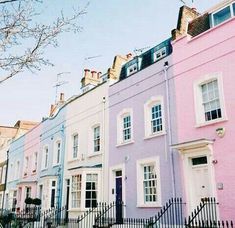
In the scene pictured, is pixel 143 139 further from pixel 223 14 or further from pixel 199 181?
pixel 223 14

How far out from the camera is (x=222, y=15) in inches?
565

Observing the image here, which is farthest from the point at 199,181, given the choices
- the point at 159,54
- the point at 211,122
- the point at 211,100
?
the point at 159,54

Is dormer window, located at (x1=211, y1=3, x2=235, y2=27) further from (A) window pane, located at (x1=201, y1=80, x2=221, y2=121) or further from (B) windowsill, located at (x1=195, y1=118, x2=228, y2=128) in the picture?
(B) windowsill, located at (x1=195, y1=118, x2=228, y2=128)

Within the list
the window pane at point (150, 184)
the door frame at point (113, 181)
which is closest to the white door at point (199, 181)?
the window pane at point (150, 184)

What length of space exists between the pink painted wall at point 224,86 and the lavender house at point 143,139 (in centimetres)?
63

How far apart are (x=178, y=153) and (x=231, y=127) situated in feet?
8.72

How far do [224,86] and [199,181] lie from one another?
3.91 m

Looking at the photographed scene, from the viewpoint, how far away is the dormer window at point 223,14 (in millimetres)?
13898

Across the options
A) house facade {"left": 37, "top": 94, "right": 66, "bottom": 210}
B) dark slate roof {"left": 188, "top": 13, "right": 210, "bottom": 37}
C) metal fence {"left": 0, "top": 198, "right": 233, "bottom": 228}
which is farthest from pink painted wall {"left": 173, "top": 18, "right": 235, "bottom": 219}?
house facade {"left": 37, "top": 94, "right": 66, "bottom": 210}

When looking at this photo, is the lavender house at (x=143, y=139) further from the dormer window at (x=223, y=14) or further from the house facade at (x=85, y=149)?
the dormer window at (x=223, y=14)

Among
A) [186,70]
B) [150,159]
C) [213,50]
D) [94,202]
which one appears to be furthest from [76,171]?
[213,50]

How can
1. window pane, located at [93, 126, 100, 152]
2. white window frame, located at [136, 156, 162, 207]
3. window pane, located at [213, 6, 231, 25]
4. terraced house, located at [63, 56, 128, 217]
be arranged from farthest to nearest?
1. window pane, located at [93, 126, 100, 152]
2. terraced house, located at [63, 56, 128, 217]
3. window pane, located at [213, 6, 231, 25]
4. white window frame, located at [136, 156, 162, 207]

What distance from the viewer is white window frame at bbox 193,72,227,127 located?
12.0m

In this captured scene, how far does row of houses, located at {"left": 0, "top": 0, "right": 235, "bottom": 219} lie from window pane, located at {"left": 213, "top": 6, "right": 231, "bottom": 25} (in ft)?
0.16
